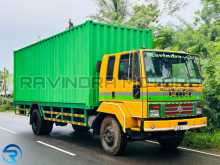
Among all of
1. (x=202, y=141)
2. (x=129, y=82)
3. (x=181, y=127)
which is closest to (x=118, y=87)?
(x=129, y=82)

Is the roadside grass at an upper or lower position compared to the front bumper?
lower

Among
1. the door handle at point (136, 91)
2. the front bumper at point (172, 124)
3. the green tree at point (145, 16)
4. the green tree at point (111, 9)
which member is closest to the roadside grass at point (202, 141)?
the front bumper at point (172, 124)

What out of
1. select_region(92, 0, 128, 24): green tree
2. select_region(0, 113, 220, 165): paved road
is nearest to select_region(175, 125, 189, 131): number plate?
select_region(0, 113, 220, 165): paved road

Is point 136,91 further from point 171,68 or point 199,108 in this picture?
point 199,108

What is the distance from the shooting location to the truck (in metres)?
8.31

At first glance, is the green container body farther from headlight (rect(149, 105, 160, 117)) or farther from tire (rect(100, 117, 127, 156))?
headlight (rect(149, 105, 160, 117))

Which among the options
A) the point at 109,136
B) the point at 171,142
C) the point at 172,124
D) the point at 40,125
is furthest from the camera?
the point at 40,125

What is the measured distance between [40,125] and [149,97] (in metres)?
6.00

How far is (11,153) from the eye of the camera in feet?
30.4

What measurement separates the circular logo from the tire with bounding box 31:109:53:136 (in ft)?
7.70

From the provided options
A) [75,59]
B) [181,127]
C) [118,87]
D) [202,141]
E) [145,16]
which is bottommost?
[202,141]

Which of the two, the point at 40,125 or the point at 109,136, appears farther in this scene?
the point at 40,125

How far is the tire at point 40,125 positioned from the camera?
12.9 meters

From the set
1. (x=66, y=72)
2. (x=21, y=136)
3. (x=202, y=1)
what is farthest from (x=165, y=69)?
(x=202, y=1)
